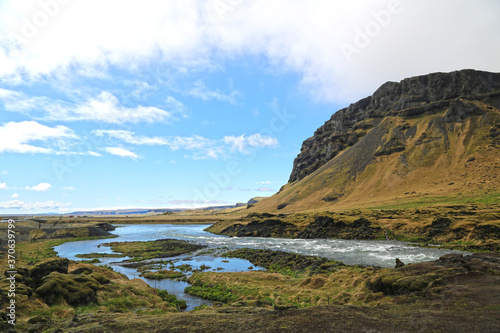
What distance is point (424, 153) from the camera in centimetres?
14300

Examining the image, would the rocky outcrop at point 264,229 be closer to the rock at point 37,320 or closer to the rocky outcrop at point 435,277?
the rocky outcrop at point 435,277

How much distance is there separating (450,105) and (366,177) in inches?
2866

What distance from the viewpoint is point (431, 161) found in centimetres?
13462

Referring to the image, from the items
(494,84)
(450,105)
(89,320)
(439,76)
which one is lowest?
(89,320)

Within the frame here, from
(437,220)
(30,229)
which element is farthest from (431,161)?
(30,229)

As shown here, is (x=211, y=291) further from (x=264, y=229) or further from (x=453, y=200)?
(x=453, y=200)

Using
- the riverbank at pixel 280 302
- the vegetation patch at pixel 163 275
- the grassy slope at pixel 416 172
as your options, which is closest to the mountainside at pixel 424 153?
the grassy slope at pixel 416 172

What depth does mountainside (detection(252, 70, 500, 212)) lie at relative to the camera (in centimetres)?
11300

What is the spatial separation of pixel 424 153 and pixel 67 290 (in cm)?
17189

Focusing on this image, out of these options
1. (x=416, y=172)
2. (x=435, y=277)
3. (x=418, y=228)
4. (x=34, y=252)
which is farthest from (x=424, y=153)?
(x=34, y=252)

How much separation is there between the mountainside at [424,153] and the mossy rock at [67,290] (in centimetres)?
11437

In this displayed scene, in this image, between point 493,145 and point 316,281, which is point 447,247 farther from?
point 493,145

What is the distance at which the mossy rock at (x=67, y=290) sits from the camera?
19.3 m

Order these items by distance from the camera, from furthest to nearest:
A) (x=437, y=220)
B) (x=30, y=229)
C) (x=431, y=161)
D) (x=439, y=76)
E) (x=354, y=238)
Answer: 1. (x=439, y=76)
2. (x=431, y=161)
3. (x=30, y=229)
4. (x=354, y=238)
5. (x=437, y=220)
